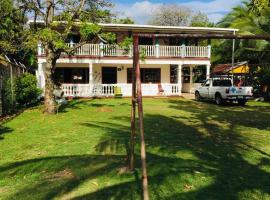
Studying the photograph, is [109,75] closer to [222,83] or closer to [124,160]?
[222,83]

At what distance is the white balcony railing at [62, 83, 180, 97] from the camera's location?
1062 inches

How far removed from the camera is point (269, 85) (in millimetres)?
26266

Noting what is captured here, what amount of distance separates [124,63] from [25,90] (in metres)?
9.94

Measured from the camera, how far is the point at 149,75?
31.1 metres

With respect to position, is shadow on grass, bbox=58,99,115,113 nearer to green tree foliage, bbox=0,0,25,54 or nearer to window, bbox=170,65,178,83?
green tree foliage, bbox=0,0,25,54

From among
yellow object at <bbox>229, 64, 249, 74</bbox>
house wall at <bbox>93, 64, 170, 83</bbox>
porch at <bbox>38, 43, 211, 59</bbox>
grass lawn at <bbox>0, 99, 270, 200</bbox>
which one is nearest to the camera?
grass lawn at <bbox>0, 99, 270, 200</bbox>

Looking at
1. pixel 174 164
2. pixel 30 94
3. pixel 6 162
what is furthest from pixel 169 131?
pixel 30 94

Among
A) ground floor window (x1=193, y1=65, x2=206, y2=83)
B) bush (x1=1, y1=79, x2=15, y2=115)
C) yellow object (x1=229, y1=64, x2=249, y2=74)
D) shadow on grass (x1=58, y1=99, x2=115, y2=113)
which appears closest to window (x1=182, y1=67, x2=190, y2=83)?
ground floor window (x1=193, y1=65, x2=206, y2=83)

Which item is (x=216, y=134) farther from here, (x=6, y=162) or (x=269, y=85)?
(x=269, y=85)

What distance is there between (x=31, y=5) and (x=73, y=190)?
1275 centimetres

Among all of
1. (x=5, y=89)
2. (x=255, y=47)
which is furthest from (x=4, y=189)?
(x=255, y=47)

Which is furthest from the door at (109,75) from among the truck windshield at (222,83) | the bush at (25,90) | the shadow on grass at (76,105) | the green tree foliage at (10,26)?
the green tree foliage at (10,26)

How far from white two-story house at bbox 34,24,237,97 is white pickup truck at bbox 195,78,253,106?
4.28 meters

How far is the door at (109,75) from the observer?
1194 inches
